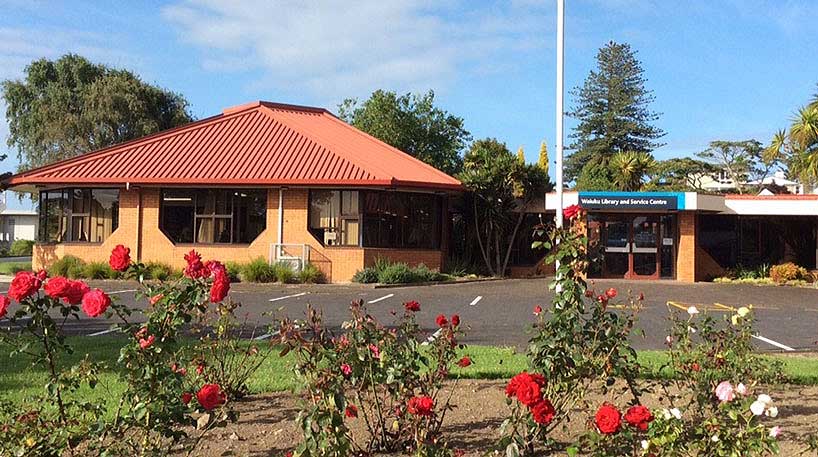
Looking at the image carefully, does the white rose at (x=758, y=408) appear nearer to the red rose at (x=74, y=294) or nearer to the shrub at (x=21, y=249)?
the red rose at (x=74, y=294)

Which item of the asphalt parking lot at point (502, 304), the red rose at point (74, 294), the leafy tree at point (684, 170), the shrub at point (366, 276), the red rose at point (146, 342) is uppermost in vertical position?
the leafy tree at point (684, 170)

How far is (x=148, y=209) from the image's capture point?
2375 centimetres

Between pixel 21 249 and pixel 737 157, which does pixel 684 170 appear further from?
pixel 21 249

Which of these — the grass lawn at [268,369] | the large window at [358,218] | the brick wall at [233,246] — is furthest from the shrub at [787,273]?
the grass lawn at [268,369]

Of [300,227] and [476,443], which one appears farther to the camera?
[300,227]

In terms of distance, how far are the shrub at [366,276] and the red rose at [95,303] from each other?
18262 mm

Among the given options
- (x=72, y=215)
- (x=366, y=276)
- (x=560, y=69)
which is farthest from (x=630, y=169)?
(x=72, y=215)

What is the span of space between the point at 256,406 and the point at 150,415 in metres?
2.47

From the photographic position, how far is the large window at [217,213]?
23656mm

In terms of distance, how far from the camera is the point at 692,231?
2586 centimetres

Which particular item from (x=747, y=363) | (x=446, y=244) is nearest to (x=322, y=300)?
(x=446, y=244)

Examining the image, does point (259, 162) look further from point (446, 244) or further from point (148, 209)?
point (446, 244)

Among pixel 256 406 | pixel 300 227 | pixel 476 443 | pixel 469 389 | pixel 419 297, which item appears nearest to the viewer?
pixel 476 443

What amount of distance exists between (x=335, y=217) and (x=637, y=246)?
11.1 m
